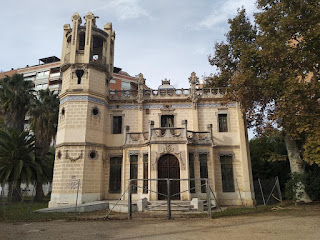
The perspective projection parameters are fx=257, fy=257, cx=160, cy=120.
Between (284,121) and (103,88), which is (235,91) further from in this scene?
(103,88)

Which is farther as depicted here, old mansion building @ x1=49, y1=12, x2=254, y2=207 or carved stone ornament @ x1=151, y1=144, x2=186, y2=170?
old mansion building @ x1=49, y1=12, x2=254, y2=207

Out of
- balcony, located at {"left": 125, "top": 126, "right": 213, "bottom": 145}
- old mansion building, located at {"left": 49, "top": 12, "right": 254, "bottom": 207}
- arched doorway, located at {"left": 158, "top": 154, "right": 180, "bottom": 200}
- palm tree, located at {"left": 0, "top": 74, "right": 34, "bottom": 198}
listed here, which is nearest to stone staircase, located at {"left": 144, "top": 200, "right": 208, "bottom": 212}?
old mansion building, located at {"left": 49, "top": 12, "right": 254, "bottom": 207}

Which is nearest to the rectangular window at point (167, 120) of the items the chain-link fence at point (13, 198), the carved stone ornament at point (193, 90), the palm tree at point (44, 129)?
the carved stone ornament at point (193, 90)

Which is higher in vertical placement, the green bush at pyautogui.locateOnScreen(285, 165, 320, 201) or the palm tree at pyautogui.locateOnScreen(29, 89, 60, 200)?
the palm tree at pyautogui.locateOnScreen(29, 89, 60, 200)

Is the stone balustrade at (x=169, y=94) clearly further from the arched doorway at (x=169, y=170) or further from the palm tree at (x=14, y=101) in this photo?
the palm tree at (x=14, y=101)

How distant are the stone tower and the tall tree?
421 inches

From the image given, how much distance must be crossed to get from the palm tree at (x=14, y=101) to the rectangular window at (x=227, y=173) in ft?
67.6

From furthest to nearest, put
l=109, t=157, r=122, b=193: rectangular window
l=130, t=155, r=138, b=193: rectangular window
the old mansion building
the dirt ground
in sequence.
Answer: l=109, t=157, r=122, b=193: rectangular window < l=130, t=155, r=138, b=193: rectangular window < the old mansion building < the dirt ground

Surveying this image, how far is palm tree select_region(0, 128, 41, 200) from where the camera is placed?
2150cm

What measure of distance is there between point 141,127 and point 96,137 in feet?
12.4

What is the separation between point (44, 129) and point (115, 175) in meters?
9.91

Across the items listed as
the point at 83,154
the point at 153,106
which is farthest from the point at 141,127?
the point at 83,154

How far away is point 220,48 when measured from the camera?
24.4m

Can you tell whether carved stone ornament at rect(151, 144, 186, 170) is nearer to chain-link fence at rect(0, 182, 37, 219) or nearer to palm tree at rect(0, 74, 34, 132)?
chain-link fence at rect(0, 182, 37, 219)
